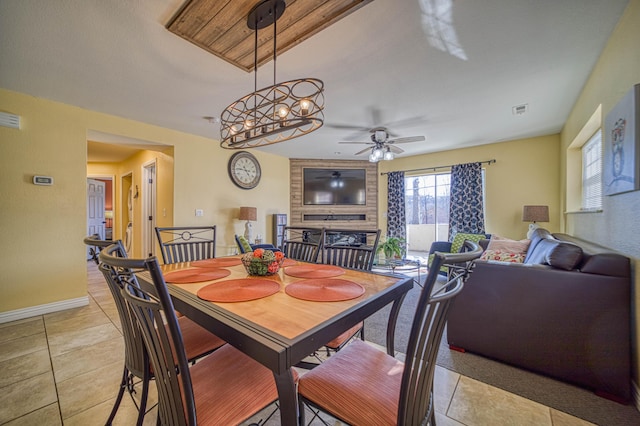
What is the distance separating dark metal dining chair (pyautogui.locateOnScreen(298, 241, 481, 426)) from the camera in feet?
2.55

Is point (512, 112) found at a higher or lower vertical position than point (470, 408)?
higher

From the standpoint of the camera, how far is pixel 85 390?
1600 mm

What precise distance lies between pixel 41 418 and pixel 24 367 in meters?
0.74

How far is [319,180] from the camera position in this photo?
19.2 feet

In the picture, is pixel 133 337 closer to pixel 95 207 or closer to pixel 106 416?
pixel 106 416

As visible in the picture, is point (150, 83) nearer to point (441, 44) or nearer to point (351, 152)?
point (441, 44)

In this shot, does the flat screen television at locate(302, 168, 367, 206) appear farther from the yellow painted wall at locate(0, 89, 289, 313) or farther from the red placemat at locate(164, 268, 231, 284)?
the red placemat at locate(164, 268, 231, 284)

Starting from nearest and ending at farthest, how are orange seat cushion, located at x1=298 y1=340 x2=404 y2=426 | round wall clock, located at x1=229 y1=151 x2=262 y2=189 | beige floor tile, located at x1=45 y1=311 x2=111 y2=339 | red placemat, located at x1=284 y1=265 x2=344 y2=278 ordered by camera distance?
orange seat cushion, located at x1=298 y1=340 x2=404 y2=426 → red placemat, located at x1=284 y1=265 x2=344 y2=278 → beige floor tile, located at x1=45 y1=311 x2=111 y2=339 → round wall clock, located at x1=229 y1=151 x2=262 y2=189

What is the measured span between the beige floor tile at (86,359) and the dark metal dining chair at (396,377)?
1774 mm

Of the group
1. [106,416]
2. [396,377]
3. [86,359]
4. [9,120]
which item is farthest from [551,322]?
[9,120]

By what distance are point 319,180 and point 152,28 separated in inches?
170

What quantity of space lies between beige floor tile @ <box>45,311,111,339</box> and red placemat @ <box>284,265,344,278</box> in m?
2.28

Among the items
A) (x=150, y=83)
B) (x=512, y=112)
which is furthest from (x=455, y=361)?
(x=150, y=83)

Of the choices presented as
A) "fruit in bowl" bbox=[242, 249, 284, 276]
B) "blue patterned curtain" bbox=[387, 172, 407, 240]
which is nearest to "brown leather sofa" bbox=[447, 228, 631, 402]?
"fruit in bowl" bbox=[242, 249, 284, 276]
